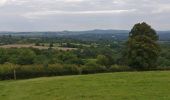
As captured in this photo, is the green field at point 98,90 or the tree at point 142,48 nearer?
the green field at point 98,90

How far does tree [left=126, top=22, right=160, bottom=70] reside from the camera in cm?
5356

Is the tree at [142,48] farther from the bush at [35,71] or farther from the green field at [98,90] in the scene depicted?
the green field at [98,90]

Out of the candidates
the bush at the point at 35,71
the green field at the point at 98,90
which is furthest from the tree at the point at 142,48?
the green field at the point at 98,90

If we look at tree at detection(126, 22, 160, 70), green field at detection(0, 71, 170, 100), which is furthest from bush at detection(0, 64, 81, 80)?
tree at detection(126, 22, 160, 70)

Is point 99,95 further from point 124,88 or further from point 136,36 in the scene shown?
point 136,36

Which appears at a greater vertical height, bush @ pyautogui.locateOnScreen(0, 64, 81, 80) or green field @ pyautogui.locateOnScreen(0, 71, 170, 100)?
green field @ pyautogui.locateOnScreen(0, 71, 170, 100)

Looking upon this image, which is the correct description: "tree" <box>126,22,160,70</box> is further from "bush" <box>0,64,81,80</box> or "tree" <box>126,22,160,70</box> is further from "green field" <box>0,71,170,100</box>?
"green field" <box>0,71,170,100</box>

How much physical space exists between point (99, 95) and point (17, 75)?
2065cm

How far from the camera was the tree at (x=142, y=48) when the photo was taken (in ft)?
176

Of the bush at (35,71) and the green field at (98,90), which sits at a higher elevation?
the green field at (98,90)

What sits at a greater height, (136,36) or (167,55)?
(136,36)

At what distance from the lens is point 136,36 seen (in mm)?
56438

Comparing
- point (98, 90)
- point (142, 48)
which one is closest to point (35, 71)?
point (142, 48)

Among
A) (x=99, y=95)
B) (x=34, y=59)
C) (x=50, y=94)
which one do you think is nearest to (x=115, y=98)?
(x=99, y=95)
